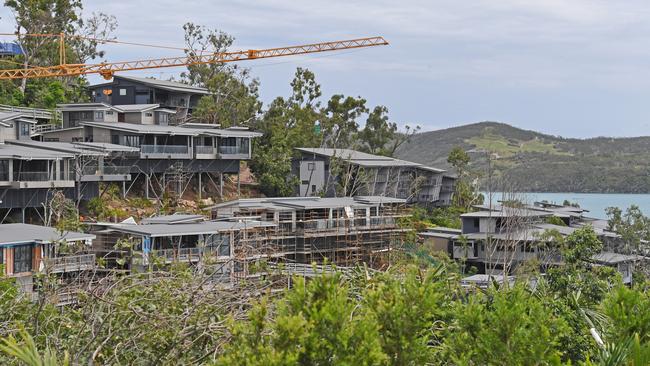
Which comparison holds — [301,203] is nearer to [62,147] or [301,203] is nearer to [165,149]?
[165,149]

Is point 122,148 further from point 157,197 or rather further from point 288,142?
point 288,142

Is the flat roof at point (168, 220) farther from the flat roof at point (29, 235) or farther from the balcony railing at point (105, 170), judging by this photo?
the balcony railing at point (105, 170)

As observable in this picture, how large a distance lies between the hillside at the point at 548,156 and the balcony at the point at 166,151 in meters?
61.9

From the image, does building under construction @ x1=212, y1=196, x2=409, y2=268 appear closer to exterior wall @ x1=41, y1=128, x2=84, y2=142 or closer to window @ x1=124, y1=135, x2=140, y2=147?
window @ x1=124, y1=135, x2=140, y2=147

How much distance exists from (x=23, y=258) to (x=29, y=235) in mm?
663

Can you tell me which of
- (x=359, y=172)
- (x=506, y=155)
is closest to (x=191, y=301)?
(x=359, y=172)

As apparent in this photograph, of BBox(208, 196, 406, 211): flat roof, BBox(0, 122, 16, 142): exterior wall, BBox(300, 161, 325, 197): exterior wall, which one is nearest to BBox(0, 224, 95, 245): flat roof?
BBox(0, 122, 16, 142): exterior wall

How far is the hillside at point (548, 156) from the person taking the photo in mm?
110625

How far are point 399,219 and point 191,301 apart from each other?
30107 millimetres

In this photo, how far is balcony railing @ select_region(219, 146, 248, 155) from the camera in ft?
129

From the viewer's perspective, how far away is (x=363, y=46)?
62344 mm

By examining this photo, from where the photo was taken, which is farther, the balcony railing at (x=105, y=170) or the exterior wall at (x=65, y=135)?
the exterior wall at (x=65, y=135)

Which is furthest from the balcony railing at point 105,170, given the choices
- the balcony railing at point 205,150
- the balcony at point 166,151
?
the balcony railing at point 205,150

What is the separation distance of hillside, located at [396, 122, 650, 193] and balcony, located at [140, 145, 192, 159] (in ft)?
203
